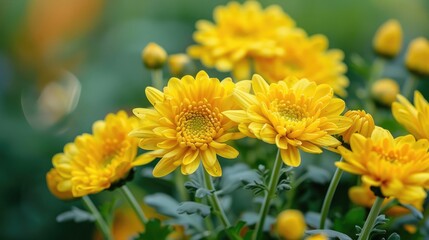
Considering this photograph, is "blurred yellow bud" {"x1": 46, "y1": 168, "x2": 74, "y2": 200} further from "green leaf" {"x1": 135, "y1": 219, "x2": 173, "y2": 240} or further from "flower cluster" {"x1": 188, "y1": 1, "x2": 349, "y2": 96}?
"flower cluster" {"x1": 188, "y1": 1, "x2": 349, "y2": 96}

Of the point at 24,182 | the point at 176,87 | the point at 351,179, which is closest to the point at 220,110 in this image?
the point at 176,87

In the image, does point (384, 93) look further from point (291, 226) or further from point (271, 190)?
point (291, 226)

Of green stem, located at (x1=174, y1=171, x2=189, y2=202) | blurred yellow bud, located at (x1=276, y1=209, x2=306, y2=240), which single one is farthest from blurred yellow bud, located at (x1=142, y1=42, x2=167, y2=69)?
blurred yellow bud, located at (x1=276, y1=209, x2=306, y2=240)

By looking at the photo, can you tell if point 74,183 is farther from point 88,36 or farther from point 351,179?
point 88,36

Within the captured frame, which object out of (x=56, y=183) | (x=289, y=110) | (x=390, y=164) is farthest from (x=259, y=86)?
(x=56, y=183)

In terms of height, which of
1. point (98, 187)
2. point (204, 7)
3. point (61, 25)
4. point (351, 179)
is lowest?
point (351, 179)

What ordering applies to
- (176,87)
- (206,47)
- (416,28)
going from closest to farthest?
(176,87), (206,47), (416,28)
